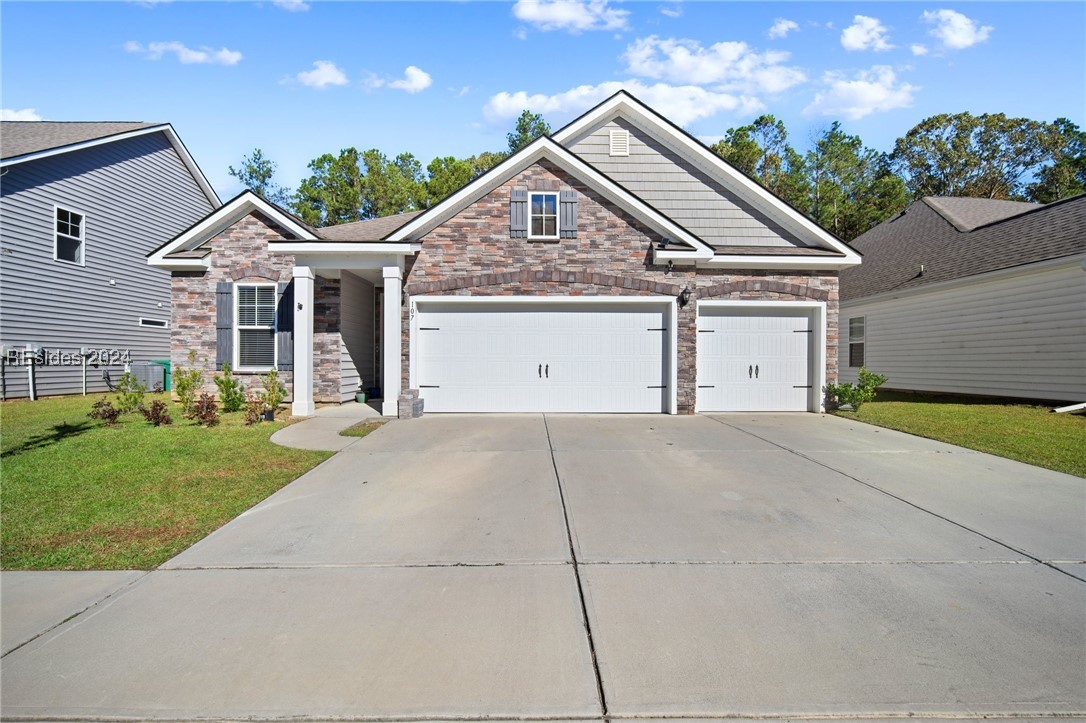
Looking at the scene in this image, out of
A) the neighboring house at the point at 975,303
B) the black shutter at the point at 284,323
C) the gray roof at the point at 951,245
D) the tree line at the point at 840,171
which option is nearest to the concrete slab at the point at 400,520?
the black shutter at the point at 284,323

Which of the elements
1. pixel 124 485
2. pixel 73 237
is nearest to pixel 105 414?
pixel 124 485

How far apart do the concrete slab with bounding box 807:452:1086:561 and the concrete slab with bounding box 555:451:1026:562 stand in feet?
1.12

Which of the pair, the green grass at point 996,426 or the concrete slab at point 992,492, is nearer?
the concrete slab at point 992,492

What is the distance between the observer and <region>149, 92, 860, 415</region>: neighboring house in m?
11.3

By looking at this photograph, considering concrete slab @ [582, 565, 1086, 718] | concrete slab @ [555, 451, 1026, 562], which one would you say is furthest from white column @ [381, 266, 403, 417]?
concrete slab @ [582, 565, 1086, 718]

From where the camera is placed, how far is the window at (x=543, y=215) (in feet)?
37.4

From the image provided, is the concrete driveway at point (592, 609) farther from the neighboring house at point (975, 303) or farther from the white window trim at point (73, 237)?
the white window trim at point (73, 237)

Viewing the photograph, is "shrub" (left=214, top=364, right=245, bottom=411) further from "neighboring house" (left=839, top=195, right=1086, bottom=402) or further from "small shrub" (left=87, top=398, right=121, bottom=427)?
"neighboring house" (left=839, top=195, right=1086, bottom=402)

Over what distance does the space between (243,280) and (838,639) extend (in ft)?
43.5

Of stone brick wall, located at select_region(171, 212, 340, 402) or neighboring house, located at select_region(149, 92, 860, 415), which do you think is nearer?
neighboring house, located at select_region(149, 92, 860, 415)

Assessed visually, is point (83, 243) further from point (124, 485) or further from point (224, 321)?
point (124, 485)

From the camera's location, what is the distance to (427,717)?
2.44m

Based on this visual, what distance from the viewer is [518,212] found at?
37.3 ft

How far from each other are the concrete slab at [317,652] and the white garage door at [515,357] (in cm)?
779
